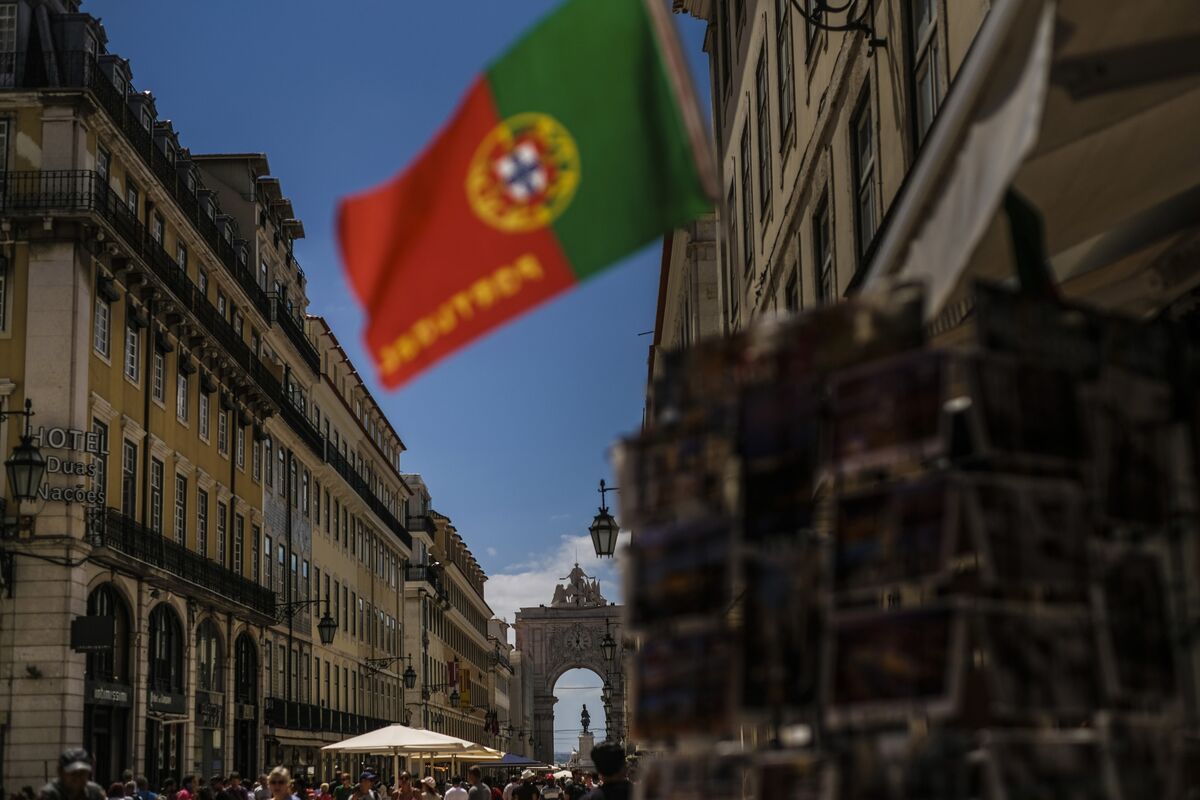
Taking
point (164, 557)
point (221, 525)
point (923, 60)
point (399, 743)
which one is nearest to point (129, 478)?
point (164, 557)

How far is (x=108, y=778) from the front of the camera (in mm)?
31078

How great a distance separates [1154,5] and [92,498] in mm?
27222

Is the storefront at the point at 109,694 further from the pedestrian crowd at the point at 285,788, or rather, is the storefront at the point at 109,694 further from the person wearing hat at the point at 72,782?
the person wearing hat at the point at 72,782

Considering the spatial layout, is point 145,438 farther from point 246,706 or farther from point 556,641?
point 556,641

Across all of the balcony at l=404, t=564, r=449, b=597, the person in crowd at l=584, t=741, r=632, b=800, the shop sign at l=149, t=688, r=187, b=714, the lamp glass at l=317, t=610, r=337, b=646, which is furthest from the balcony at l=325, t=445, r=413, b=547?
the person in crowd at l=584, t=741, r=632, b=800

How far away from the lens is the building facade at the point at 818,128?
11.7 m

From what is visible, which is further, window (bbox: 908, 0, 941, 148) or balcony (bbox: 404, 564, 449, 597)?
balcony (bbox: 404, 564, 449, 597)

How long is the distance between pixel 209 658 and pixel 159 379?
7500 millimetres

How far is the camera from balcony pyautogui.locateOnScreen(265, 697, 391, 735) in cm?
4484

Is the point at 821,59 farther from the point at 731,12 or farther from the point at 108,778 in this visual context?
the point at 108,778

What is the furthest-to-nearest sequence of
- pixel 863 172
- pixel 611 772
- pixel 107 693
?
1. pixel 107 693
2. pixel 863 172
3. pixel 611 772

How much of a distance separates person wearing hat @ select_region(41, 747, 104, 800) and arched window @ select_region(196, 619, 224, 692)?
28.4 meters

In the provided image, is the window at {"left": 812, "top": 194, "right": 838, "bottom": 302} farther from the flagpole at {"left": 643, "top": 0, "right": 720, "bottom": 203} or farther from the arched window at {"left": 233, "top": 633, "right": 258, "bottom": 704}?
the arched window at {"left": 233, "top": 633, "right": 258, "bottom": 704}

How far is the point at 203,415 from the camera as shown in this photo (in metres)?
39.7
